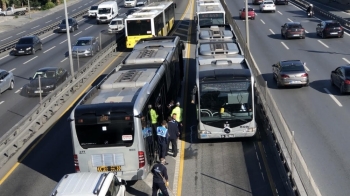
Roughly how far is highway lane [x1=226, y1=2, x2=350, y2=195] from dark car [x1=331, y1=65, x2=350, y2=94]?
0.38 m

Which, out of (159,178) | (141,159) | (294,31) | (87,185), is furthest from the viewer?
(294,31)

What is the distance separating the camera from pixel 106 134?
16531 millimetres

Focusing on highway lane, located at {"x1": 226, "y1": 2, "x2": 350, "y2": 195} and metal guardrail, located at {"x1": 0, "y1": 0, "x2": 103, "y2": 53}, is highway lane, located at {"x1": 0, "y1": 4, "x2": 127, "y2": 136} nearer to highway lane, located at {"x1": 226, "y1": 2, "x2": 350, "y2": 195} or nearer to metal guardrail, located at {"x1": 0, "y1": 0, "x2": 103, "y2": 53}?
metal guardrail, located at {"x1": 0, "y1": 0, "x2": 103, "y2": 53}

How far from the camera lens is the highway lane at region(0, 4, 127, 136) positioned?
30016mm

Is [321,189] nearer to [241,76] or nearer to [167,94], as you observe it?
[241,76]

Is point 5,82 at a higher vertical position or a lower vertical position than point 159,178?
lower

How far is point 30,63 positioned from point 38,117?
22.1m

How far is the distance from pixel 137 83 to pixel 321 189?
22.9 ft

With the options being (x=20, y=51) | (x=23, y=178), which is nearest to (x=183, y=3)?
(x=20, y=51)

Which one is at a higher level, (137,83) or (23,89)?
(137,83)

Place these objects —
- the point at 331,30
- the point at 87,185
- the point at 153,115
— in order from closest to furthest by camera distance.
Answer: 1. the point at 87,185
2. the point at 153,115
3. the point at 331,30

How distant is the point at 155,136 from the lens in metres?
19.2

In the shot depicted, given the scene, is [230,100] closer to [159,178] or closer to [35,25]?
[159,178]

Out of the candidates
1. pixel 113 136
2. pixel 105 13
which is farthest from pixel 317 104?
pixel 105 13
